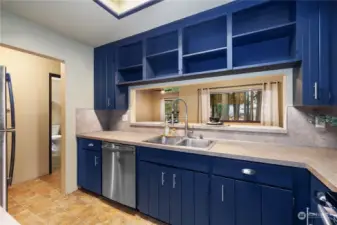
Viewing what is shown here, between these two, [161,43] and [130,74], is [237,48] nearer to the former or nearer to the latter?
[161,43]

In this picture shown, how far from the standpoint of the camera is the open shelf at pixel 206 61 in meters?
2.00

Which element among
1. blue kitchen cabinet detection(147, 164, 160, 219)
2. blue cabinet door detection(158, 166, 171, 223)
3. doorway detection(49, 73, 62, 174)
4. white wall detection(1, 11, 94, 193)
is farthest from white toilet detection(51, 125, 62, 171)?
blue cabinet door detection(158, 166, 171, 223)

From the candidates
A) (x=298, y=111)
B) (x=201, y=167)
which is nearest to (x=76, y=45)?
(x=201, y=167)

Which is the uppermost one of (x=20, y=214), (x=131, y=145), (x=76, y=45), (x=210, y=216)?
(x=76, y=45)

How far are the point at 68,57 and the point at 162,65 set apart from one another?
1404 millimetres

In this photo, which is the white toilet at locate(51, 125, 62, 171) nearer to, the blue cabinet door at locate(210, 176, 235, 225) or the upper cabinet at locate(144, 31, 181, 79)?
the upper cabinet at locate(144, 31, 181, 79)

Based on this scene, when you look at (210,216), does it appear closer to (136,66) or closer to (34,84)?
(136,66)

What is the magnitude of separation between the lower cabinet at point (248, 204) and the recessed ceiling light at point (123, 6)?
1.85 m

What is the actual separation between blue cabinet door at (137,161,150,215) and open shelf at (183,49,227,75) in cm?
126

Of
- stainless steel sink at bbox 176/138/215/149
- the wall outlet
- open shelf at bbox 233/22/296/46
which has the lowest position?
stainless steel sink at bbox 176/138/215/149

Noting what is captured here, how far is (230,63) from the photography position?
1.72 metres

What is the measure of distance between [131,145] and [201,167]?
86 centimetres

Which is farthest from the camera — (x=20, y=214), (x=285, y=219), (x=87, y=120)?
(x=87, y=120)

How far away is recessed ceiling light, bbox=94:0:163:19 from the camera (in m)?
1.71
